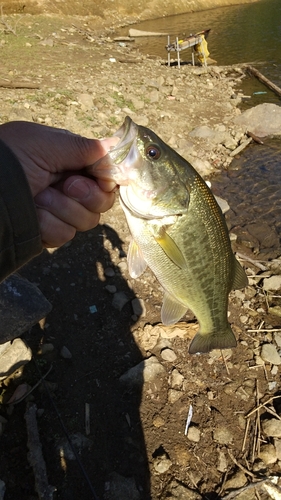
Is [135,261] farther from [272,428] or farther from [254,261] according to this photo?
[254,261]

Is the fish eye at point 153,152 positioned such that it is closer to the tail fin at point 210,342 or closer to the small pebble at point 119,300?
the tail fin at point 210,342

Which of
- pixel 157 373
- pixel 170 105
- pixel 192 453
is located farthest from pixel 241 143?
pixel 192 453

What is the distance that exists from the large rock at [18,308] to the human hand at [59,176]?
6.45 ft

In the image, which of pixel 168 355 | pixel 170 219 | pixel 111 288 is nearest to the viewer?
pixel 170 219

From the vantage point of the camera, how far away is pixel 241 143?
1098 cm

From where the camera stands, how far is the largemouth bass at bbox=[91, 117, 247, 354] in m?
2.57

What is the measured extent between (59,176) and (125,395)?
9.63 ft

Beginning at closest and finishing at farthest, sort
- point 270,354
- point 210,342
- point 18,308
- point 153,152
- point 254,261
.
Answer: point 153,152 < point 210,342 < point 18,308 < point 270,354 < point 254,261

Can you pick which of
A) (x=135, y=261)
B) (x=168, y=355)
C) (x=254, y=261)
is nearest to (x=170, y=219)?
(x=135, y=261)

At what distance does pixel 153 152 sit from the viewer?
2639 millimetres

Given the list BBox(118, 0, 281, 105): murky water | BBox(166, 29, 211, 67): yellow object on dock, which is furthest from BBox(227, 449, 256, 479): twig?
BBox(166, 29, 211, 67): yellow object on dock

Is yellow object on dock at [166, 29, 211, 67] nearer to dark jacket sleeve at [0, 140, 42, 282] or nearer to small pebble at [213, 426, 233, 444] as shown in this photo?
small pebble at [213, 426, 233, 444]

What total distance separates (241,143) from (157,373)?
809 centimetres

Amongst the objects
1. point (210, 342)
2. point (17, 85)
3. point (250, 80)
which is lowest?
point (250, 80)
